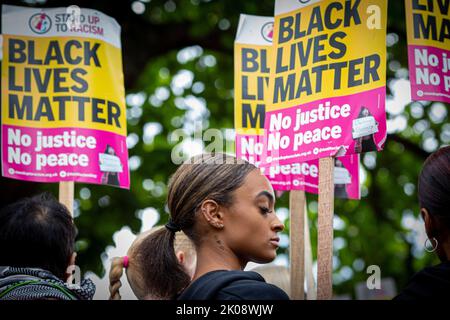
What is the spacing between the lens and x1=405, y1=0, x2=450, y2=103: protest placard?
3879mm

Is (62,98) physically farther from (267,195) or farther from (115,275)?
(267,195)

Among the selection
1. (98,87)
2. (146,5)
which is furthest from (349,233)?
(98,87)

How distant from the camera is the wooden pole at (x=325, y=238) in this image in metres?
3.57

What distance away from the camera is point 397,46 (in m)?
8.59

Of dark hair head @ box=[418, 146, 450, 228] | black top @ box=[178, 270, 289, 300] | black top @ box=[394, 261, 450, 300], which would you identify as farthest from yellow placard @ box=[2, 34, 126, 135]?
black top @ box=[394, 261, 450, 300]

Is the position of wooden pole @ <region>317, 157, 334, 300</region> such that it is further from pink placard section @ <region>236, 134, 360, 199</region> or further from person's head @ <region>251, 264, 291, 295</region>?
person's head @ <region>251, 264, 291, 295</region>

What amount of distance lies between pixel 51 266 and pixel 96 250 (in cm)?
564

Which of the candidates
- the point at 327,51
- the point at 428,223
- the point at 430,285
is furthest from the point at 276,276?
the point at 430,285

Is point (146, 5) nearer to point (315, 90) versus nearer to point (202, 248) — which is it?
point (315, 90)

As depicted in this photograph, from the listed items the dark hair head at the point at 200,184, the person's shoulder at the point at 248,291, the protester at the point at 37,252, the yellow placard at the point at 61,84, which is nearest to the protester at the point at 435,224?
the person's shoulder at the point at 248,291

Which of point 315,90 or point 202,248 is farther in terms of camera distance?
point 315,90

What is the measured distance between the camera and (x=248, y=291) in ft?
7.84

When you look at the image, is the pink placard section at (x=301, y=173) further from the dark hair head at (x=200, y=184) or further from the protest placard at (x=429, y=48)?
the dark hair head at (x=200, y=184)

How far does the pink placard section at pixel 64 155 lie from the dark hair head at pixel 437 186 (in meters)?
2.68
